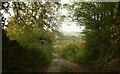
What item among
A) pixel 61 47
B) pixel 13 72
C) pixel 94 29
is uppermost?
pixel 94 29

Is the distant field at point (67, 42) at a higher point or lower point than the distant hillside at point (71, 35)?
lower

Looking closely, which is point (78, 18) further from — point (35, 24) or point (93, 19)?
point (35, 24)

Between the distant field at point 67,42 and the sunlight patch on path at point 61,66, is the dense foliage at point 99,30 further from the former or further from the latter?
the sunlight patch on path at point 61,66

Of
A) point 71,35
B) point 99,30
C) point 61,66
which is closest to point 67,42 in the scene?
point 71,35

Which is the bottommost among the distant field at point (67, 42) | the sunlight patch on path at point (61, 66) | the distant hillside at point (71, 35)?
the sunlight patch on path at point (61, 66)

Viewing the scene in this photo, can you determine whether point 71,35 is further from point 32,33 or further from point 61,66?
point 32,33

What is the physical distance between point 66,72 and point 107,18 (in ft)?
3.60

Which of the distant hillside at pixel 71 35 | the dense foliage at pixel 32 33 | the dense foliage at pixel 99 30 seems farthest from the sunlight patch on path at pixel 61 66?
the distant hillside at pixel 71 35

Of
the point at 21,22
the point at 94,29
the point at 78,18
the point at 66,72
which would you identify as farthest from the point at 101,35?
the point at 21,22

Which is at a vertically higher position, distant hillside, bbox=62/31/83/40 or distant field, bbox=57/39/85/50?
distant hillside, bbox=62/31/83/40

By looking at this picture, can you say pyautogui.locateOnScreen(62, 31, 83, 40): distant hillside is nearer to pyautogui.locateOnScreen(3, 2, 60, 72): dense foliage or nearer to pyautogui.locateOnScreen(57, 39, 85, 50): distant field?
pyautogui.locateOnScreen(57, 39, 85, 50): distant field

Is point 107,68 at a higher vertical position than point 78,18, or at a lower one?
lower

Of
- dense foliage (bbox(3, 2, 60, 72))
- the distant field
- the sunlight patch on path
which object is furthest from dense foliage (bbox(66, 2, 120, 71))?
dense foliage (bbox(3, 2, 60, 72))

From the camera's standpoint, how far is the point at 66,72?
466 centimetres
